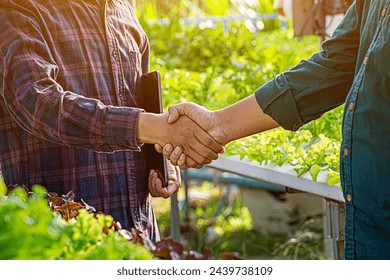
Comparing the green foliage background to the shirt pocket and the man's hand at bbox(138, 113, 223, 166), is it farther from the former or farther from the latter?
the man's hand at bbox(138, 113, 223, 166)

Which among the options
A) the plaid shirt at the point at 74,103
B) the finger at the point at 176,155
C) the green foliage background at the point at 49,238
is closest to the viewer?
the green foliage background at the point at 49,238

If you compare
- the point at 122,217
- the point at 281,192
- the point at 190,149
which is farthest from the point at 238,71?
the point at 122,217

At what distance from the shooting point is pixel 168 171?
7.77ft

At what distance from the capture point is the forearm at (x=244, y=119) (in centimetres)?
215

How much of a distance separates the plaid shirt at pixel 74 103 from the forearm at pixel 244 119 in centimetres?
28

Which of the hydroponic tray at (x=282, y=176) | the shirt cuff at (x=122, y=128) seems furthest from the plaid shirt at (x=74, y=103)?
the hydroponic tray at (x=282, y=176)

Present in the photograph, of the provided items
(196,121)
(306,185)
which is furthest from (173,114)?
(306,185)

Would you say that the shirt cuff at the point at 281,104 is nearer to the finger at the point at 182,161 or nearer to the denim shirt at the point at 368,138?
the denim shirt at the point at 368,138

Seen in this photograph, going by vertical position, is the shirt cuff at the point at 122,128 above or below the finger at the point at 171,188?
above

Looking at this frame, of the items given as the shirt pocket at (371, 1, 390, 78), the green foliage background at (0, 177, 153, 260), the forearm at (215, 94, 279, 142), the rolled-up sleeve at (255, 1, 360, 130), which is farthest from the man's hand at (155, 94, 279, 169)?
the green foliage background at (0, 177, 153, 260)

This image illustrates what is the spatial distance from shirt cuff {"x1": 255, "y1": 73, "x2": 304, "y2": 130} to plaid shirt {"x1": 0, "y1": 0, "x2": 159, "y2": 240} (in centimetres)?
35

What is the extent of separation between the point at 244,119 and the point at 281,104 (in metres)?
0.21

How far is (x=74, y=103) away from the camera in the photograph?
1.98 meters
